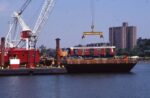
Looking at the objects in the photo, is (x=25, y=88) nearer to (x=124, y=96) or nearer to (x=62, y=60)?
(x=124, y=96)

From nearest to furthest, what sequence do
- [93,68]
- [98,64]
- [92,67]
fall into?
[98,64]
[92,67]
[93,68]

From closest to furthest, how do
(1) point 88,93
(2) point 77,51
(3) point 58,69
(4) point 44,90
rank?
(1) point 88,93 → (4) point 44,90 → (3) point 58,69 → (2) point 77,51

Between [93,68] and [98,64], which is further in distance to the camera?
[93,68]

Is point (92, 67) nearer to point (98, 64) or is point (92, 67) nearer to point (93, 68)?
point (93, 68)

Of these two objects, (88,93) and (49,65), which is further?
(49,65)

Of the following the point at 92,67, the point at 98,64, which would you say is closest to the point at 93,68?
the point at 92,67

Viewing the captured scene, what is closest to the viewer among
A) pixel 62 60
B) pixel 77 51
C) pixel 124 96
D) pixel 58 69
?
pixel 124 96

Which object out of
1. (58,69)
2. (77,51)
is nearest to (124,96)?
(58,69)

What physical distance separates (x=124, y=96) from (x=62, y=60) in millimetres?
61761

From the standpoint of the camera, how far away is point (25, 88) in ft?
263

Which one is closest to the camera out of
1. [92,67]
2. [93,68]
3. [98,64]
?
[98,64]

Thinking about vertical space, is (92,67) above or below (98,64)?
below

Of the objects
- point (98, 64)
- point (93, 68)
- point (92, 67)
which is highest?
point (98, 64)

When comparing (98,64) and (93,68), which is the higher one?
(98,64)
